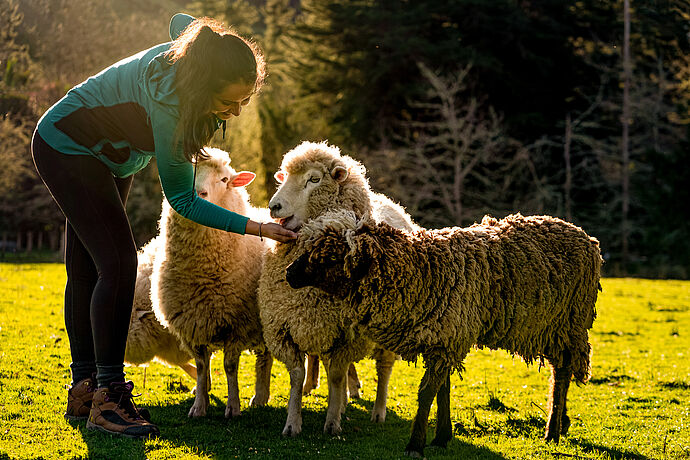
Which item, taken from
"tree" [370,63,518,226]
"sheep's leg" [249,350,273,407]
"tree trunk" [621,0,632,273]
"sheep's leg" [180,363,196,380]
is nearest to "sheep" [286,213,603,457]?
"sheep's leg" [249,350,273,407]

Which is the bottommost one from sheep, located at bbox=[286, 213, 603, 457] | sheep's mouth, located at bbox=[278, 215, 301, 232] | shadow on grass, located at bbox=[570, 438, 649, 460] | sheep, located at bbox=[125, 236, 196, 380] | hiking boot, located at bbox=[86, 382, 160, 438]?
shadow on grass, located at bbox=[570, 438, 649, 460]

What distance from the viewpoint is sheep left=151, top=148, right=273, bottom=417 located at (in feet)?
16.7

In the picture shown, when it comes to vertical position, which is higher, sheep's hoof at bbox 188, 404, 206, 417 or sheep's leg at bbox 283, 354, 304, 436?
sheep's leg at bbox 283, 354, 304, 436

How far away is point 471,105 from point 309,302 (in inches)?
845

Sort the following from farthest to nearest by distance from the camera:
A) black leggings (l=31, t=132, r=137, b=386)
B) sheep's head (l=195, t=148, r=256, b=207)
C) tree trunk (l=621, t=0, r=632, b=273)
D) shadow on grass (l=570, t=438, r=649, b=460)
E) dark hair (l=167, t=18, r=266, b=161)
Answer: tree trunk (l=621, t=0, r=632, b=273) < sheep's head (l=195, t=148, r=256, b=207) < shadow on grass (l=570, t=438, r=649, b=460) < black leggings (l=31, t=132, r=137, b=386) < dark hair (l=167, t=18, r=266, b=161)

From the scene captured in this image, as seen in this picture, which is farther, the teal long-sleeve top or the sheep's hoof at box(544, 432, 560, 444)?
the sheep's hoof at box(544, 432, 560, 444)

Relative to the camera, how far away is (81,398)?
444 centimetres

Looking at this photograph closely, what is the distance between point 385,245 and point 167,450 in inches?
70.2

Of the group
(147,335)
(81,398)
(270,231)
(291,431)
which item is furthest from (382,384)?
(81,398)

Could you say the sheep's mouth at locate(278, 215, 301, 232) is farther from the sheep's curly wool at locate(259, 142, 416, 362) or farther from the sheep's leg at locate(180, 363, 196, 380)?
the sheep's leg at locate(180, 363, 196, 380)

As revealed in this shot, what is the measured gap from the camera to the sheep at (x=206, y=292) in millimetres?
5098

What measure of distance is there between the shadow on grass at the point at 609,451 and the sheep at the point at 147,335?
10.5 feet

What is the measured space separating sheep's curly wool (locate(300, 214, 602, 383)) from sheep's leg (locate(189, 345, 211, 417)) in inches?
53.4

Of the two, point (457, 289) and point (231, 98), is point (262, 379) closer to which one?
point (457, 289)
